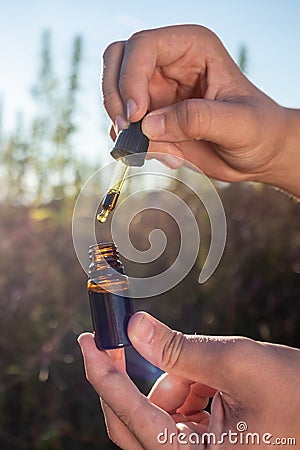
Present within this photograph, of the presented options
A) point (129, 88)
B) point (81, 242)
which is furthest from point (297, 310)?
point (129, 88)

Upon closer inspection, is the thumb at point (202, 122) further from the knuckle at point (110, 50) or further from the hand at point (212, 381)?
the hand at point (212, 381)

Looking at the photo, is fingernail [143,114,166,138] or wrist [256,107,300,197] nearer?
fingernail [143,114,166,138]

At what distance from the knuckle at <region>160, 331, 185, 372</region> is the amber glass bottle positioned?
2.2 inches

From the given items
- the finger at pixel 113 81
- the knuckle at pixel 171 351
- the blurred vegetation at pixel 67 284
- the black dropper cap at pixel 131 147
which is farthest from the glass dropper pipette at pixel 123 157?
the blurred vegetation at pixel 67 284

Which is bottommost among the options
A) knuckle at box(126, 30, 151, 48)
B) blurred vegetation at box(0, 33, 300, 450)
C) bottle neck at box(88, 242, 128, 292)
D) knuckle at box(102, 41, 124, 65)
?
blurred vegetation at box(0, 33, 300, 450)

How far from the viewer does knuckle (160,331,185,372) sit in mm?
1014

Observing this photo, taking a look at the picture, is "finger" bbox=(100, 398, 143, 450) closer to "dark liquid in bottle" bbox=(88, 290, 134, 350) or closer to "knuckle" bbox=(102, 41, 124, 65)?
"dark liquid in bottle" bbox=(88, 290, 134, 350)

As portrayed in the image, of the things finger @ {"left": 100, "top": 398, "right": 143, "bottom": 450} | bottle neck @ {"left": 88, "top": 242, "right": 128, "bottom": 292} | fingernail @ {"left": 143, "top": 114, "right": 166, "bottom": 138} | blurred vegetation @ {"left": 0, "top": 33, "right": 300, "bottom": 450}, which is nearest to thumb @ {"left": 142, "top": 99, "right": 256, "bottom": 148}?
fingernail @ {"left": 143, "top": 114, "right": 166, "bottom": 138}

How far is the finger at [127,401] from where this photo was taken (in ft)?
3.29

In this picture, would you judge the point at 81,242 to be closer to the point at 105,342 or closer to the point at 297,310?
the point at 297,310

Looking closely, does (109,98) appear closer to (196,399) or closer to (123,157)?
(123,157)

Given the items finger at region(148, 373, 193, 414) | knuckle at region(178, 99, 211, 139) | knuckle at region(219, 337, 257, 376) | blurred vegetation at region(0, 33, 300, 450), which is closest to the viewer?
knuckle at region(219, 337, 257, 376)

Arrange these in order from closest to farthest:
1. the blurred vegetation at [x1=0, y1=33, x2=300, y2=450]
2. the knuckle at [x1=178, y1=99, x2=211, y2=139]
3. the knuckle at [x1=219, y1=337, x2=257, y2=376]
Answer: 1. the knuckle at [x1=219, y1=337, x2=257, y2=376]
2. the knuckle at [x1=178, y1=99, x2=211, y2=139]
3. the blurred vegetation at [x1=0, y1=33, x2=300, y2=450]

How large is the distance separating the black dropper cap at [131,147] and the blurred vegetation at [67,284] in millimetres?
833
